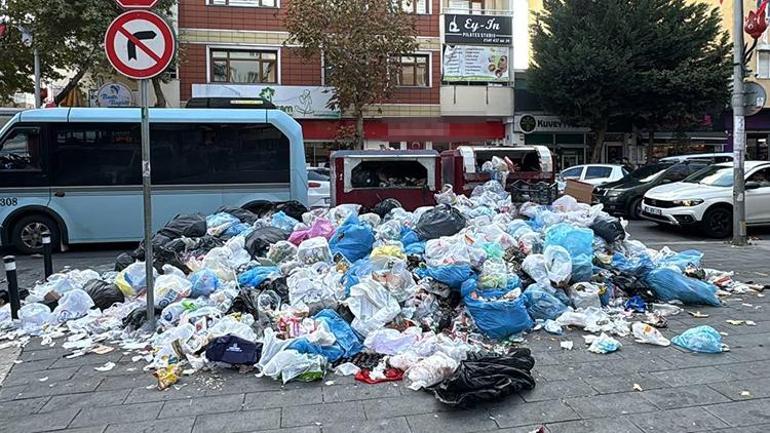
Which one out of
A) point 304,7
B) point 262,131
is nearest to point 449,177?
point 262,131

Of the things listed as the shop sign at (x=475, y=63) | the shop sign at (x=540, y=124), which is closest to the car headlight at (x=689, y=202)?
the shop sign at (x=540, y=124)

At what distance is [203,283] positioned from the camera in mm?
5844

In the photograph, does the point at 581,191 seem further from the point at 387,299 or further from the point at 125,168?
the point at 125,168

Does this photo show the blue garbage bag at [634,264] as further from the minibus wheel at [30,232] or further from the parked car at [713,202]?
the minibus wheel at [30,232]

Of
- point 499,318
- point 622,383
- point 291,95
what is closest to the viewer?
point 622,383

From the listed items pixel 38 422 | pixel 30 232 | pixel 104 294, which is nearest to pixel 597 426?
pixel 38 422

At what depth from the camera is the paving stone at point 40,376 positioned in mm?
4367

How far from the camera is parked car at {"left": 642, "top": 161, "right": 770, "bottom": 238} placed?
38.6 ft

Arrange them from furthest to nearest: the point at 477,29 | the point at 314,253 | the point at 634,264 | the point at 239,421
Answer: the point at 477,29, the point at 634,264, the point at 314,253, the point at 239,421

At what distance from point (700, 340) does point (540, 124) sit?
21.0 metres

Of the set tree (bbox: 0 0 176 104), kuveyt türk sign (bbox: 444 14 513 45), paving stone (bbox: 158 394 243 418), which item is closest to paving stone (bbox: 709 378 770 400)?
paving stone (bbox: 158 394 243 418)

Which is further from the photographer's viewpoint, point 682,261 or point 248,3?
point 248,3

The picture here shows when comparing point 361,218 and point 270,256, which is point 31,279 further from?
point 361,218

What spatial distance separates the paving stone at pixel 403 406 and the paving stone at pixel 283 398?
371mm
